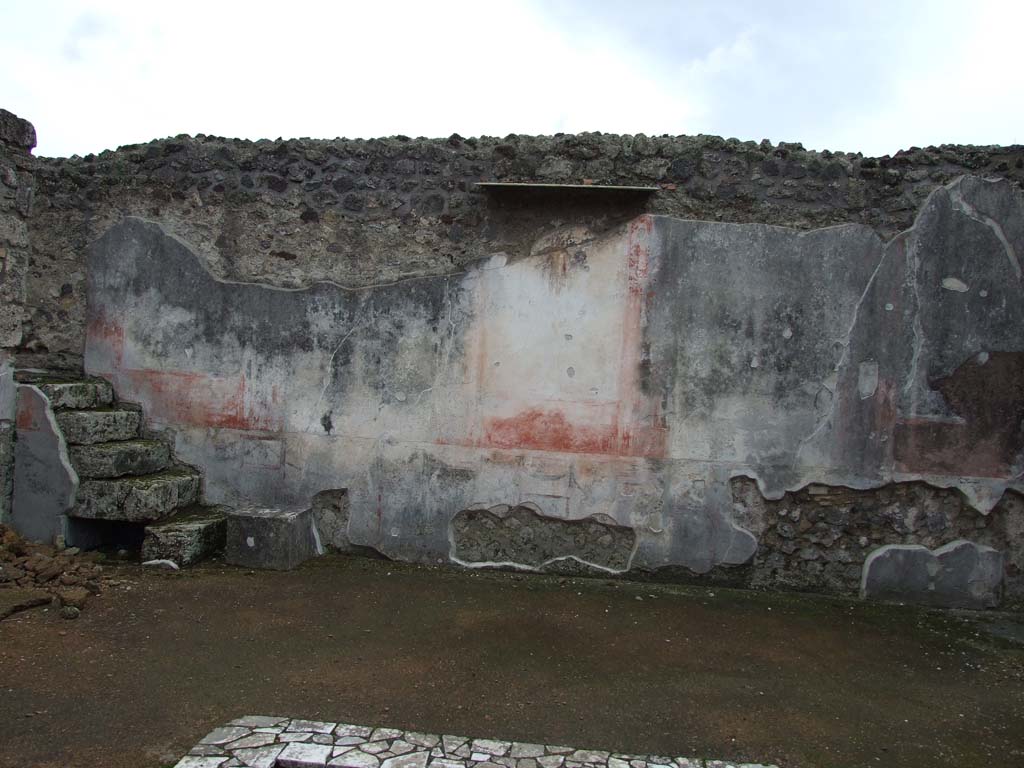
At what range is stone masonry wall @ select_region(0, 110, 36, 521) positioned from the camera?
4.61 m

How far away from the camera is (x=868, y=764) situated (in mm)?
2549

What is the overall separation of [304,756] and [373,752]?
0.21 m

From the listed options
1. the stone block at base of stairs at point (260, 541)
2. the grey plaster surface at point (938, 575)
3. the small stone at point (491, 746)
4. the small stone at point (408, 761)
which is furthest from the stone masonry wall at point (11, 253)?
the grey plaster surface at point (938, 575)

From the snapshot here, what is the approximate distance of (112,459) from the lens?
14.8 feet

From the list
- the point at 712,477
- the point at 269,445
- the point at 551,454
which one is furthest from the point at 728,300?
the point at 269,445

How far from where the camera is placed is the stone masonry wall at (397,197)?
4270mm

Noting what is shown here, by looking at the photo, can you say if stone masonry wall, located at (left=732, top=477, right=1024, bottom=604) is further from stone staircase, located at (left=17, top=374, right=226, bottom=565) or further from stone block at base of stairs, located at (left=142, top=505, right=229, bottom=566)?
stone staircase, located at (left=17, top=374, right=226, bottom=565)

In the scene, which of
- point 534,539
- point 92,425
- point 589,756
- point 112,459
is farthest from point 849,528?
point 92,425

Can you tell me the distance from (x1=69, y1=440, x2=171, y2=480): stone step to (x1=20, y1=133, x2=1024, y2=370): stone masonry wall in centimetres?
68

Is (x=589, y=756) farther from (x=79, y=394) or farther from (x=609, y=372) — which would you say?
(x=79, y=394)

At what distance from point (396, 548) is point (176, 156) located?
2.78m

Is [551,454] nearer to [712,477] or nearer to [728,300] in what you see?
[712,477]

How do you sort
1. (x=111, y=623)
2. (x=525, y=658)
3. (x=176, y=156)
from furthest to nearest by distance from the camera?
(x=176, y=156), (x=111, y=623), (x=525, y=658)

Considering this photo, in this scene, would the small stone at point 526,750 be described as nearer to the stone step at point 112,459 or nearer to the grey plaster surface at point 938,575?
the grey plaster surface at point 938,575
